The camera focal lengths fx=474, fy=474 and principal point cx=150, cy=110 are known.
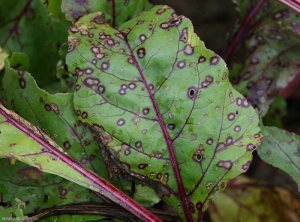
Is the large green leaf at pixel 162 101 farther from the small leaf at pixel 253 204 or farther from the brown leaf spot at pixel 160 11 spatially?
the small leaf at pixel 253 204

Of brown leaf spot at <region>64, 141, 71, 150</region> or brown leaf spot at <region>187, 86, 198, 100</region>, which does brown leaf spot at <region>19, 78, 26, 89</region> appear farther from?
brown leaf spot at <region>187, 86, 198, 100</region>

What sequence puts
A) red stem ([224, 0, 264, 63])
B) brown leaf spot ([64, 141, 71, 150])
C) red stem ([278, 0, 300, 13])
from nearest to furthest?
red stem ([278, 0, 300, 13])
brown leaf spot ([64, 141, 71, 150])
red stem ([224, 0, 264, 63])

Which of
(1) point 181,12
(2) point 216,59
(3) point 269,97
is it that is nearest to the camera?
(2) point 216,59

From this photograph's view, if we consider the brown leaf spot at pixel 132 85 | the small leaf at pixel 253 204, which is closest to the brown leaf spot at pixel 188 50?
the brown leaf spot at pixel 132 85

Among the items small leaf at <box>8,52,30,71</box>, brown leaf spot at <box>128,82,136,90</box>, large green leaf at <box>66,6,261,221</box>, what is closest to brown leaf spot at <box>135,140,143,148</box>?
large green leaf at <box>66,6,261,221</box>

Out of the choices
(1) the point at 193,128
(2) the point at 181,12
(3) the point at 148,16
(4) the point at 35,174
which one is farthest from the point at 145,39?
(2) the point at 181,12

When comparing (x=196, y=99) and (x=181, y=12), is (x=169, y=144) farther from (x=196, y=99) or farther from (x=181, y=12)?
(x=181, y=12)

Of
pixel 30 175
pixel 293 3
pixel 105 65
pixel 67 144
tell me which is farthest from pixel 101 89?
pixel 293 3
